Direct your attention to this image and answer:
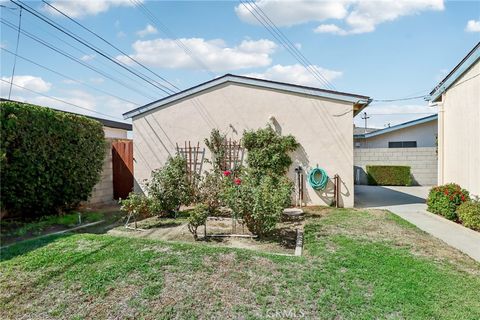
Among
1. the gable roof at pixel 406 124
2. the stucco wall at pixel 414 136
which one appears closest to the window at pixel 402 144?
the stucco wall at pixel 414 136

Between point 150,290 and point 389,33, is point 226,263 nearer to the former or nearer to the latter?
point 150,290

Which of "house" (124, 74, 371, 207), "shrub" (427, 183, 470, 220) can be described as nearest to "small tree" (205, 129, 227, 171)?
"house" (124, 74, 371, 207)

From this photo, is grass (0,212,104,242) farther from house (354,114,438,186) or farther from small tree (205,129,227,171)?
house (354,114,438,186)

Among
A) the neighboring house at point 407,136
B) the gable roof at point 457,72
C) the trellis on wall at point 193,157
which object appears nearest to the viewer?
the gable roof at point 457,72

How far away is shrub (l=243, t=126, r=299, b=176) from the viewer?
9.27 metres

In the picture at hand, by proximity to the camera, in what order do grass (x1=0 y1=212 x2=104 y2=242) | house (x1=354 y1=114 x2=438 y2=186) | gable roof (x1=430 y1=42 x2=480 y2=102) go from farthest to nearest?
house (x1=354 y1=114 x2=438 y2=186) → gable roof (x1=430 y1=42 x2=480 y2=102) → grass (x1=0 y1=212 x2=104 y2=242)

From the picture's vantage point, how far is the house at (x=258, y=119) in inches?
362

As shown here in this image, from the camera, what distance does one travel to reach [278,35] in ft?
38.9

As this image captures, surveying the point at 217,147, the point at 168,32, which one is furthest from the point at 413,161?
the point at 168,32

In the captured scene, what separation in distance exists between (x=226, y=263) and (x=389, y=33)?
10.2 m

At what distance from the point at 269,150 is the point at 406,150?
37.6 ft

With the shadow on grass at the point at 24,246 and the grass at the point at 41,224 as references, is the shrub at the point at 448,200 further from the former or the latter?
the grass at the point at 41,224

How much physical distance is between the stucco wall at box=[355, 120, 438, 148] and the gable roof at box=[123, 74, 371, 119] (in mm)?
10537

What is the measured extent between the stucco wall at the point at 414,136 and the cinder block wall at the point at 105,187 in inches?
629
